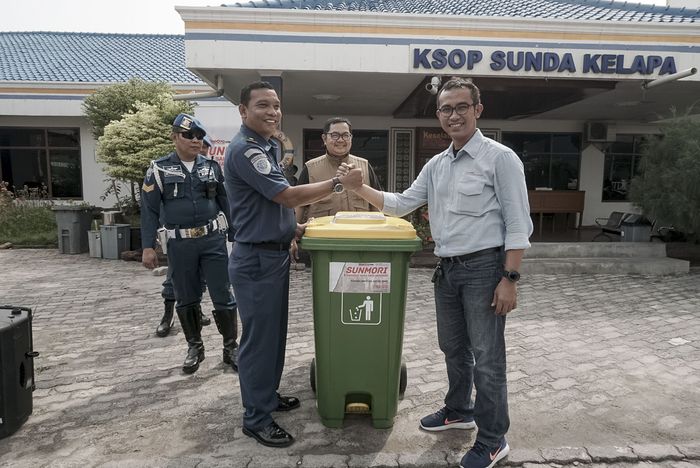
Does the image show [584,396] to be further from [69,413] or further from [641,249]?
[641,249]

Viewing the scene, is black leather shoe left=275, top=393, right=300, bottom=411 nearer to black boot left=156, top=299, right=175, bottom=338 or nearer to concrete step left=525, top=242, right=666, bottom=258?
black boot left=156, top=299, right=175, bottom=338

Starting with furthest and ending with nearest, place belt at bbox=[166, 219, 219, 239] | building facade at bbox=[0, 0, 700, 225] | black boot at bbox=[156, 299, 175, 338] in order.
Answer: building facade at bbox=[0, 0, 700, 225] < black boot at bbox=[156, 299, 175, 338] < belt at bbox=[166, 219, 219, 239]

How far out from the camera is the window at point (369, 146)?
11711 millimetres

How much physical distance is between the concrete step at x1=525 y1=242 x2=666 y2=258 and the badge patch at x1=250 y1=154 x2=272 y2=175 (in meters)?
6.38

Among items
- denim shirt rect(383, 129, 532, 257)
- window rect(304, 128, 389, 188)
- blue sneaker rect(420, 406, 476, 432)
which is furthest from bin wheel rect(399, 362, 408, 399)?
window rect(304, 128, 389, 188)

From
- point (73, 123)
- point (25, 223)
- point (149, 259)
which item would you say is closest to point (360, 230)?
point (149, 259)

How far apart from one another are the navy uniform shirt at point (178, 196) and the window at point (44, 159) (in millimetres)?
10167

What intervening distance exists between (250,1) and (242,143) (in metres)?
6.38

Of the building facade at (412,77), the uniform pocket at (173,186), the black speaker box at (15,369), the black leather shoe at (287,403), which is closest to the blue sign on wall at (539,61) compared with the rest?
the building facade at (412,77)

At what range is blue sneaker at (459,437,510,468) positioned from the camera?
2303 millimetres

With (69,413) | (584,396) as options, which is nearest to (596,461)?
(584,396)

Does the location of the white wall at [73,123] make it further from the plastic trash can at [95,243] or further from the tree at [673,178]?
the tree at [673,178]

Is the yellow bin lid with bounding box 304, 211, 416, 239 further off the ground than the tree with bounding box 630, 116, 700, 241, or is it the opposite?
the tree with bounding box 630, 116, 700, 241

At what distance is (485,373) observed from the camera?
2250mm
